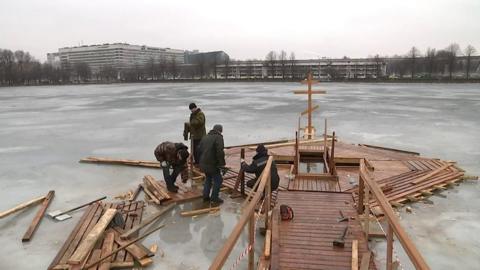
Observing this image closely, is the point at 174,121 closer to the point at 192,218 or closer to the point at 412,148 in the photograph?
the point at 412,148

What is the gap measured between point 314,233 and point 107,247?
Result: 9.60ft

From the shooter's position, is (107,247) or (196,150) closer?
(107,247)

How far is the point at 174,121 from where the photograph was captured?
19594 millimetres

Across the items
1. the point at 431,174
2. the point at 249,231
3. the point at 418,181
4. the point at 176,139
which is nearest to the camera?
the point at 249,231

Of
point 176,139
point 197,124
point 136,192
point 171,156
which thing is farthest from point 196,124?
point 176,139

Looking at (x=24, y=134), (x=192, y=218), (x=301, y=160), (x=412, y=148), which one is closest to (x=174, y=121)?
(x=24, y=134)

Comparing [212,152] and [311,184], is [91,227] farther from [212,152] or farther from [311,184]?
[311,184]

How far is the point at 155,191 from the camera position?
8.05 metres

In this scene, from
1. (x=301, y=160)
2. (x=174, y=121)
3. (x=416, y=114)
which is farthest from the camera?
(x=416, y=114)

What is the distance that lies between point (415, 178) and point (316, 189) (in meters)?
2.84

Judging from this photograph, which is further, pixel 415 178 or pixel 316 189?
pixel 415 178

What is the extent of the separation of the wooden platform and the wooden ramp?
2120 mm

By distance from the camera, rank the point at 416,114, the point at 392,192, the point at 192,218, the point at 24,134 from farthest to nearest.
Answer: the point at 416,114, the point at 24,134, the point at 392,192, the point at 192,218

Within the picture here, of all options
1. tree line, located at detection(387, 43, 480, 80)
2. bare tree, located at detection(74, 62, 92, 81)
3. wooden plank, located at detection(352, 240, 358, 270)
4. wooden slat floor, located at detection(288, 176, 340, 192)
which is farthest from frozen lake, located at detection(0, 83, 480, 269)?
bare tree, located at detection(74, 62, 92, 81)
